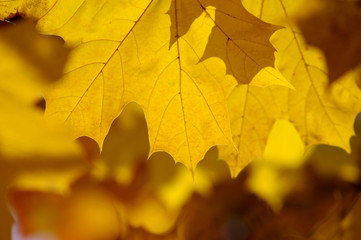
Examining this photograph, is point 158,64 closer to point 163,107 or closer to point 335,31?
point 163,107

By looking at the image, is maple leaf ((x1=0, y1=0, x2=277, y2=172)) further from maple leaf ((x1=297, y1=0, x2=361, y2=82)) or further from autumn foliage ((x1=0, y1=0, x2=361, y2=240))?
maple leaf ((x1=297, y1=0, x2=361, y2=82))

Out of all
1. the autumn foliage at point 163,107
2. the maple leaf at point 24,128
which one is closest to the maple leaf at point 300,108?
the autumn foliage at point 163,107

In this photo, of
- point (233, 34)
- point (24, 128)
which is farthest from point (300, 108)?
point (24, 128)

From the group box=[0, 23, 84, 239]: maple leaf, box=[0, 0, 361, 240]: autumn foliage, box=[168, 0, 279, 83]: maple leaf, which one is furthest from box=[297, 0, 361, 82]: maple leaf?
box=[0, 23, 84, 239]: maple leaf

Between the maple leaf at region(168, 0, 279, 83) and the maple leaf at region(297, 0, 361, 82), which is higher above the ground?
the maple leaf at region(168, 0, 279, 83)

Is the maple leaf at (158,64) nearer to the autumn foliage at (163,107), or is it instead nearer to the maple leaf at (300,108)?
the autumn foliage at (163,107)

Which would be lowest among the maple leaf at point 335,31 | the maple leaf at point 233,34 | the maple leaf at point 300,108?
the maple leaf at point 300,108

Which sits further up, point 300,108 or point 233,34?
point 233,34

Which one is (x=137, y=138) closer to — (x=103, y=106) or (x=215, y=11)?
(x=103, y=106)
